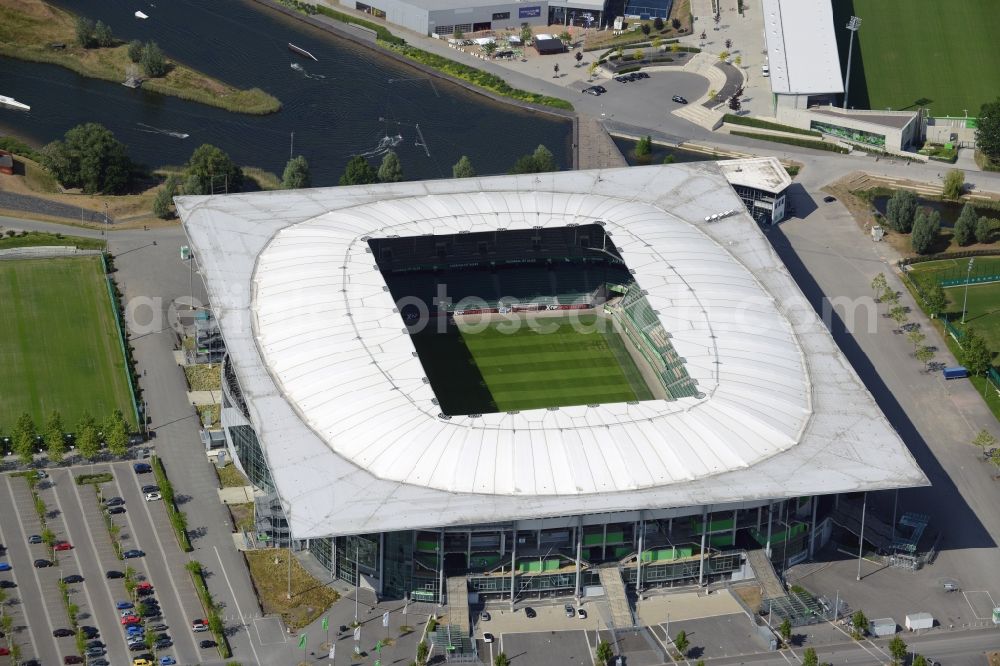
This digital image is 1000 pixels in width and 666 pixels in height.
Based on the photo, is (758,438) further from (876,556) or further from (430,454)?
(430,454)

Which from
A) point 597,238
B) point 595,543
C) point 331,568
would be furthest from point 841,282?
point 331,568

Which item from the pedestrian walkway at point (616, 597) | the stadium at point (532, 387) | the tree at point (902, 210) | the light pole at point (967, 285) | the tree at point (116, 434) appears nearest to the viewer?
the stadium at point (532, 387)

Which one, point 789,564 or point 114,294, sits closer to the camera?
point 789,564

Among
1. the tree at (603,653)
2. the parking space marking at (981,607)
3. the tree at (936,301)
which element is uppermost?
the tree at (936,301)

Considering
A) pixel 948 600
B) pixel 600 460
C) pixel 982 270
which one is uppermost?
pixel 982 270

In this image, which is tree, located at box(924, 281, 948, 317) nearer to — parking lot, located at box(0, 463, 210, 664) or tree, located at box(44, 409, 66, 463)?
parking lot, located at box(0, 463, 210, 664)

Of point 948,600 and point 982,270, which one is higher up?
point 982,270

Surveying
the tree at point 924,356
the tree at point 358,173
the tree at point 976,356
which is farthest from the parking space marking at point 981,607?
the tree at point 358,173

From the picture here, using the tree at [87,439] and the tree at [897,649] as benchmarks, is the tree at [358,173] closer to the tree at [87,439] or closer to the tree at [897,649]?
the tree at [87,439]
